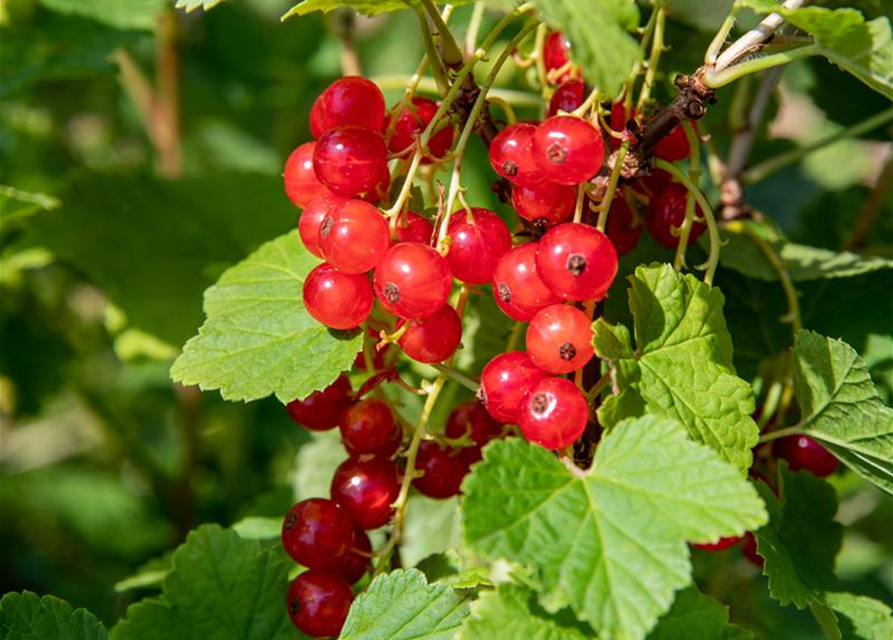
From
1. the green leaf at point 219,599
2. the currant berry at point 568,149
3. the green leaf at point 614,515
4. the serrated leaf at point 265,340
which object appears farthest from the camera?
the green leaf at point 219,599

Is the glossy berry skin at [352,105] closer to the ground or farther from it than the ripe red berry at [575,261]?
farther from it

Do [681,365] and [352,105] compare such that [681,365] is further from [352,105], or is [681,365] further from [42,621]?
[42,621]

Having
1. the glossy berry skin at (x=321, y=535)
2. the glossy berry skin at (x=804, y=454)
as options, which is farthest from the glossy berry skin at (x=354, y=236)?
the glossy berry skin at (x=804, y=454)

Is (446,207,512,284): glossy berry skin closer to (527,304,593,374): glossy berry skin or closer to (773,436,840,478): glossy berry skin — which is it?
(527,304,593,374): glossy berry skin

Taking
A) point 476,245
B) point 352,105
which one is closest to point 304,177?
point 352,105

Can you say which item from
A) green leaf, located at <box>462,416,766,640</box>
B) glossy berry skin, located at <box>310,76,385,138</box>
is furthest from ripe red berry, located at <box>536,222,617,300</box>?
glossy berry skin, located at <box>310,76,385,138</box>

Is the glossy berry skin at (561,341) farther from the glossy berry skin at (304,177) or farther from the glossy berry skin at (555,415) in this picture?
the glossy berry skin at (304,177)
